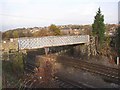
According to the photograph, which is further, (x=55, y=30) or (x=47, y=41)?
(x=55, y=30)

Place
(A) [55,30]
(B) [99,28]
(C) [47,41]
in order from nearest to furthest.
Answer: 1. (C) [47,41]
2. (B) [99,28]
3. (A) [55,30]

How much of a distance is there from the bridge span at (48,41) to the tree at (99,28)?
59 cm

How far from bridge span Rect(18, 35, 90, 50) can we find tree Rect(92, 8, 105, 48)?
0.59 meters

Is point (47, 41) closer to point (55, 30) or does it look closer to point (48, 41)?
point (48, 41)

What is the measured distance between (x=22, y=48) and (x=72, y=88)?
396 centimetres

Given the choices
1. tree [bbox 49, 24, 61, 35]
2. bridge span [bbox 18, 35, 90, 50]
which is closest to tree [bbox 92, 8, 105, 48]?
bridge span [bbox 18, 35, 90, 50]

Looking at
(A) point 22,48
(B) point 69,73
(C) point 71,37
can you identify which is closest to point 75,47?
(C) point 71,37

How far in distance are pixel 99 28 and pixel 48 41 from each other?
3322 millimetres

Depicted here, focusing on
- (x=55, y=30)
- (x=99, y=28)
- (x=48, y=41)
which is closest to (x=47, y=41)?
(x=48, y=41)

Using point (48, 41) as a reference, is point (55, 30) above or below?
above

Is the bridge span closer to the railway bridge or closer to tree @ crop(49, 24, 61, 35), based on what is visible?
the railway bridge

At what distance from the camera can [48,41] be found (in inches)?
376

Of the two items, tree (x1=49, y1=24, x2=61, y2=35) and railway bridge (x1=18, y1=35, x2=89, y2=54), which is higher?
tree (x1=49, y1=24, x2=61, y2=35)

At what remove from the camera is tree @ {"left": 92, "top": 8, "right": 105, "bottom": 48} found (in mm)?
11234
